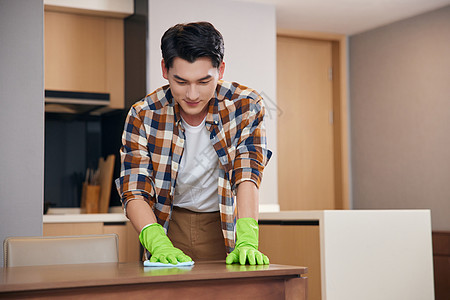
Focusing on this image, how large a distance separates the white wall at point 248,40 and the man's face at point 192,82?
7.01ft

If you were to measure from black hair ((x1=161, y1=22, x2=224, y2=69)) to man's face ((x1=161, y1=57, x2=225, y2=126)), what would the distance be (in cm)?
2

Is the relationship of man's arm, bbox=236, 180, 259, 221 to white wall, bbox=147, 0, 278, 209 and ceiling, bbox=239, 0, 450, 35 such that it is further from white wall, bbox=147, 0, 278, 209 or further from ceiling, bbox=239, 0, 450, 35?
ceiling, bbox=239, 0, 450, 35

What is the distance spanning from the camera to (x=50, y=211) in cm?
401

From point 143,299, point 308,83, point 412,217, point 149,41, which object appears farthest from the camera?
point 308,83

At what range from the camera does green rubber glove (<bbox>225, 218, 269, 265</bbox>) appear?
148cm

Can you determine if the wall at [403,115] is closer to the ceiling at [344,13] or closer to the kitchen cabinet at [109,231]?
the ceiling at [344,13]

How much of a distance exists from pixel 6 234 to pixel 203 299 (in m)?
1.30

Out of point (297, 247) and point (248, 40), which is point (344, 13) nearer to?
point (248, 40)

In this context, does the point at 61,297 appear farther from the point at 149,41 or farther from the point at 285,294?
the point at 149,41

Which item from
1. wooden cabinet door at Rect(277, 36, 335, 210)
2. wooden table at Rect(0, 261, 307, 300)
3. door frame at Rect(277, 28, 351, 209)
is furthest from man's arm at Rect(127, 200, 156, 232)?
door frame at Rect(277, 28, 351, 209)

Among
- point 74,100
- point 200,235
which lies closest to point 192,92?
point 200,235

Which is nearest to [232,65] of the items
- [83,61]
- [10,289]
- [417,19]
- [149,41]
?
[149,41]

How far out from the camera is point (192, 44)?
171cm

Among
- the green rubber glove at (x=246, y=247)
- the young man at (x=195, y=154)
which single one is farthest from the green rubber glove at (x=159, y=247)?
the green rubber glove at (x=246, y=247)
